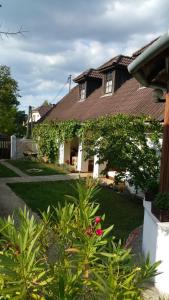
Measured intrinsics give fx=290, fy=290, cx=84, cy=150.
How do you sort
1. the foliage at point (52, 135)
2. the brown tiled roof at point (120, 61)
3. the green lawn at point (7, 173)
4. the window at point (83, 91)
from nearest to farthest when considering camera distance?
the green lawn at point (7, 173) < the brown tiled roof at point (120, 61) < the foliage at point (52, 135) < the window at point (83, 91)

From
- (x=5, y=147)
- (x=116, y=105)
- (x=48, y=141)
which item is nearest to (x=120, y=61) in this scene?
(x=116, y=105)

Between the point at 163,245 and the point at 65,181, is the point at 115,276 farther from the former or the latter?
the point at 65,181

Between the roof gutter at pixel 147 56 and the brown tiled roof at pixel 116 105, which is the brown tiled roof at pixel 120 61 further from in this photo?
the roof gutter at pixel 147 56

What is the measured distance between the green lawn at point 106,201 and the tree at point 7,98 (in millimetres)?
11436

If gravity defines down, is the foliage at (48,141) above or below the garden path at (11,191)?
above

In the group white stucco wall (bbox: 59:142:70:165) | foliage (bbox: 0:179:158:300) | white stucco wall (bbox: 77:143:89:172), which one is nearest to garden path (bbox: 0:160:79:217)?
white stucco wall (bbox: 77:143:89:172)

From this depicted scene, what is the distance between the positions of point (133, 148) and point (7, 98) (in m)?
16.3

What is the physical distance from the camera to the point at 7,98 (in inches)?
914

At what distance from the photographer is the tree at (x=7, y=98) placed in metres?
22.5

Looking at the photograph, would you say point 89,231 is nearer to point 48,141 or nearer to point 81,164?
point 81,164

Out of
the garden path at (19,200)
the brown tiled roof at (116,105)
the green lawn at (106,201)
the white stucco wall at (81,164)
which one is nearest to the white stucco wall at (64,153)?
the brown tiled roof at (116,105)

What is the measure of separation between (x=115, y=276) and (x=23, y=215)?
0.95m

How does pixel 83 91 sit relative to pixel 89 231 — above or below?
above

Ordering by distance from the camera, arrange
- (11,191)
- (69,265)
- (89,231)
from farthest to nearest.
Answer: (11,191)
(89,231)
(69,265)
